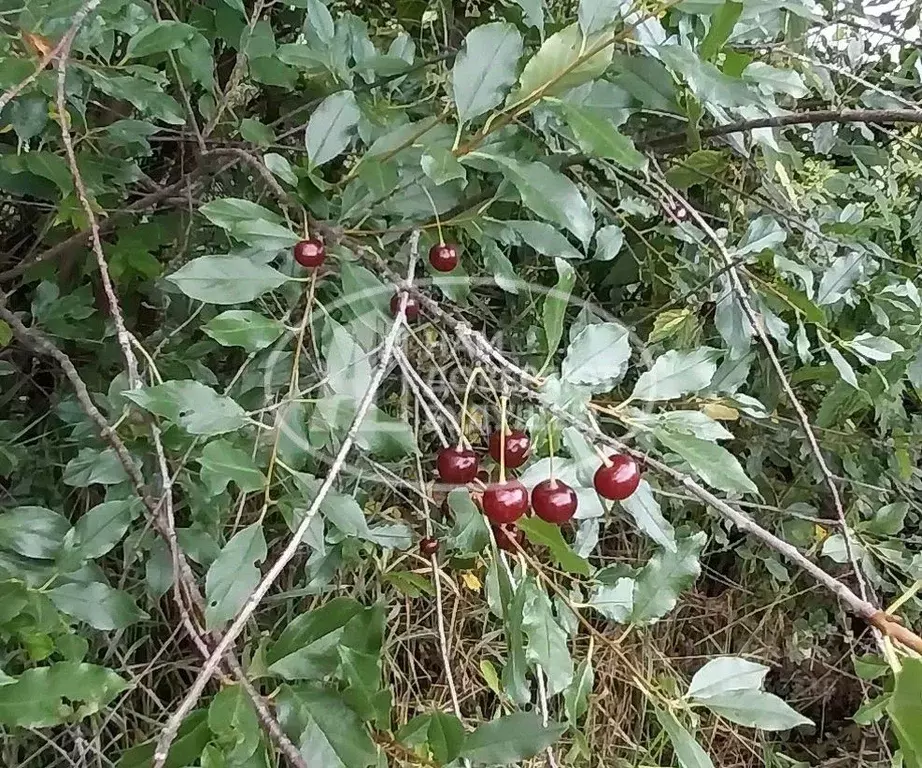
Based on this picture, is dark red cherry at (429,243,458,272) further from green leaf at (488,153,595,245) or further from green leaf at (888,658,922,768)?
green leaf at (888,658,922,768)

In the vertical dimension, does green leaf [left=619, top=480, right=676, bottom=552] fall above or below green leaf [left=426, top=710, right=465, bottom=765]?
above

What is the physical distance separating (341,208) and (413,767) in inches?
15.4

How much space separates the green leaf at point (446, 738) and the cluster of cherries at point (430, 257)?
233 mm

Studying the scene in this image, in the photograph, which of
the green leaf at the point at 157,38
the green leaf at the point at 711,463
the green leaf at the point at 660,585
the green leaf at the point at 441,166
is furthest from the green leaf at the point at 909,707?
the green leaf at the point at 157,38

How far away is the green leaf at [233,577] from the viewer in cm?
46

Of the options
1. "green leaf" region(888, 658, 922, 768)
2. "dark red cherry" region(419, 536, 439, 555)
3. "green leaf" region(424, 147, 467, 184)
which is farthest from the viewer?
"dark red cherry" region(419, 536, 439, 555)

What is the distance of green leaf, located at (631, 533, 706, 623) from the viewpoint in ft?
1.92

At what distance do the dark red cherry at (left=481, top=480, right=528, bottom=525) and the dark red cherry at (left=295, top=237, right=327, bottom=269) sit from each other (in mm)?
194

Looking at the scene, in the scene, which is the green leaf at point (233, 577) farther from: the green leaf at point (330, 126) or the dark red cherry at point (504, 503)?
the green leaf at point (330, 126)

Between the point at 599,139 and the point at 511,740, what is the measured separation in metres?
0.33

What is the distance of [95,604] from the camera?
0.57m

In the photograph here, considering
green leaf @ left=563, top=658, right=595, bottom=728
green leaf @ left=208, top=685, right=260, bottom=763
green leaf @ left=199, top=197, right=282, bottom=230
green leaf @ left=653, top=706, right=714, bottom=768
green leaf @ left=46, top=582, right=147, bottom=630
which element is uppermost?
green leaf @ left=199, top=197, right=282, bottom=230

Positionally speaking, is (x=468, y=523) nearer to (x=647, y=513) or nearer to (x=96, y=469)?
(x=647, y=513)

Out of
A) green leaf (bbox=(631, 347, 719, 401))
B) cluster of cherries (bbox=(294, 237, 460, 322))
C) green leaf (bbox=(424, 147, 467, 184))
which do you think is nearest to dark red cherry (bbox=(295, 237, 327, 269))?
cluster of cherries (bbox=(294, 237, 460, 322))
